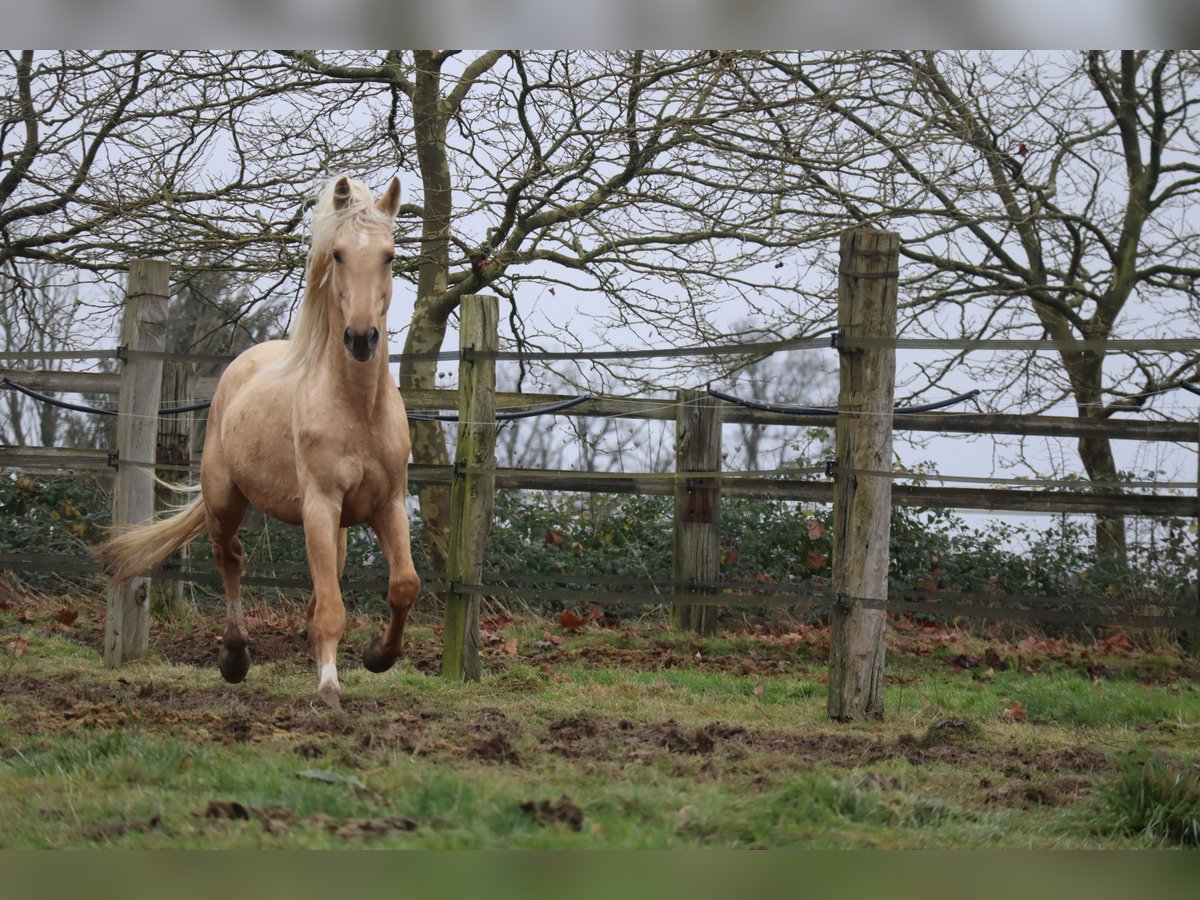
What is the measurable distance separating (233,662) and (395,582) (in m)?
1.10

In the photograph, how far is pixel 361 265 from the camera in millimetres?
4359

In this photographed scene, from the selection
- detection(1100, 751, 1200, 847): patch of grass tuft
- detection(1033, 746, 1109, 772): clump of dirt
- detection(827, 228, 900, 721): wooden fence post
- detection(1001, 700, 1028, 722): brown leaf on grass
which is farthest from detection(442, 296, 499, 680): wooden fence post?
detection(1100, 751, 1200, 847): patch of grass tuft

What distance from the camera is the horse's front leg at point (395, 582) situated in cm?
489

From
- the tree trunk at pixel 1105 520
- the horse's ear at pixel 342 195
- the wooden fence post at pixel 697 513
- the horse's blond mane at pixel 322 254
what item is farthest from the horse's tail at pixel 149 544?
the tree trunk at pixel 1105 520

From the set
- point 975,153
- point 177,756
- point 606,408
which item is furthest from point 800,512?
point 177,756

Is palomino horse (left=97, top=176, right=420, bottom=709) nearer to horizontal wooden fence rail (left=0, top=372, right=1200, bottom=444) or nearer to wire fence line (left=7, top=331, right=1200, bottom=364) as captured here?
wire fence line (left=7, top=331, right=1200, bottom=364)

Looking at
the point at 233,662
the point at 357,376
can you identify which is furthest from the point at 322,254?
the point at 233,662

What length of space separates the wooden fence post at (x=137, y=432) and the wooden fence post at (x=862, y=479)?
12.6 ft

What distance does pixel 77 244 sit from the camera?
8625 millimetres

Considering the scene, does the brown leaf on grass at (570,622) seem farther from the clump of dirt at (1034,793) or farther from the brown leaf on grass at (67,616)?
the clump of dirt at (1034,793)

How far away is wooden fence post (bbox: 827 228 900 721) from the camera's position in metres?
5.18

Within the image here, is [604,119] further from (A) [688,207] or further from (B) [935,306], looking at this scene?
(B) [935,306]

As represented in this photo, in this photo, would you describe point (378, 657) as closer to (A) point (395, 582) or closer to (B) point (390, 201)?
(A) point (395, 582)

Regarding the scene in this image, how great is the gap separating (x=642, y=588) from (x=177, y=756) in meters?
5.49
